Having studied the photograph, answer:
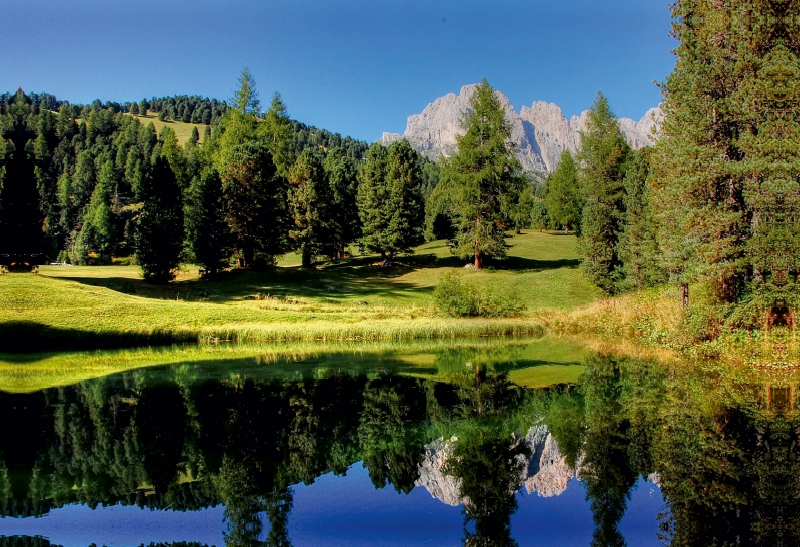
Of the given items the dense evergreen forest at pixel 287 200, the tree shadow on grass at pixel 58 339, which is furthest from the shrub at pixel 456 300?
the tree shadow on grass at pixel 58 339

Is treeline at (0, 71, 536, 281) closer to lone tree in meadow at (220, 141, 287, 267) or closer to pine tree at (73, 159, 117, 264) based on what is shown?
lone tree in meadow at (220, 141, 287, 267)

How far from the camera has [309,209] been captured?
5753 centimetres

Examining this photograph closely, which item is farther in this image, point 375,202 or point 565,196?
point 565,196

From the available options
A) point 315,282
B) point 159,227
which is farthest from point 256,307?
point 159,227

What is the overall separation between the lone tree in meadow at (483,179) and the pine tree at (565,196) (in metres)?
27.6

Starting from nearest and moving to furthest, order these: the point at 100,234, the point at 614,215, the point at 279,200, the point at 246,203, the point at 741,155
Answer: the point at 741,155 < the point at 614,215 < the point at 246,203 < the point at 279,200 < the point at 100,234

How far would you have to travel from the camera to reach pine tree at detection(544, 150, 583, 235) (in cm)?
8231

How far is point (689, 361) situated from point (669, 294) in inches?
317

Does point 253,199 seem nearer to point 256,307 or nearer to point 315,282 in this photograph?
point 315,282

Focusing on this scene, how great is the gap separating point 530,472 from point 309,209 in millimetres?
49398

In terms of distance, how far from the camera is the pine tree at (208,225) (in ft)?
161

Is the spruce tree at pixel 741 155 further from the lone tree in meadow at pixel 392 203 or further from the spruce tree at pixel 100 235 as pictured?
the spruce tree at pixel 100 235

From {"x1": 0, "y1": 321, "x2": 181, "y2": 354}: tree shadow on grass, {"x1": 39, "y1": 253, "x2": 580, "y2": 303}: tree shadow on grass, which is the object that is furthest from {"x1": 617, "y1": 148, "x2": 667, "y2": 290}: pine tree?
{"x1": 0, "y1": 321, "x2": 181, "y2": 354}: tree shadow on grass

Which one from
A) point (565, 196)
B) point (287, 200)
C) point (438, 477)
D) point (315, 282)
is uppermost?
point (565, 196)
